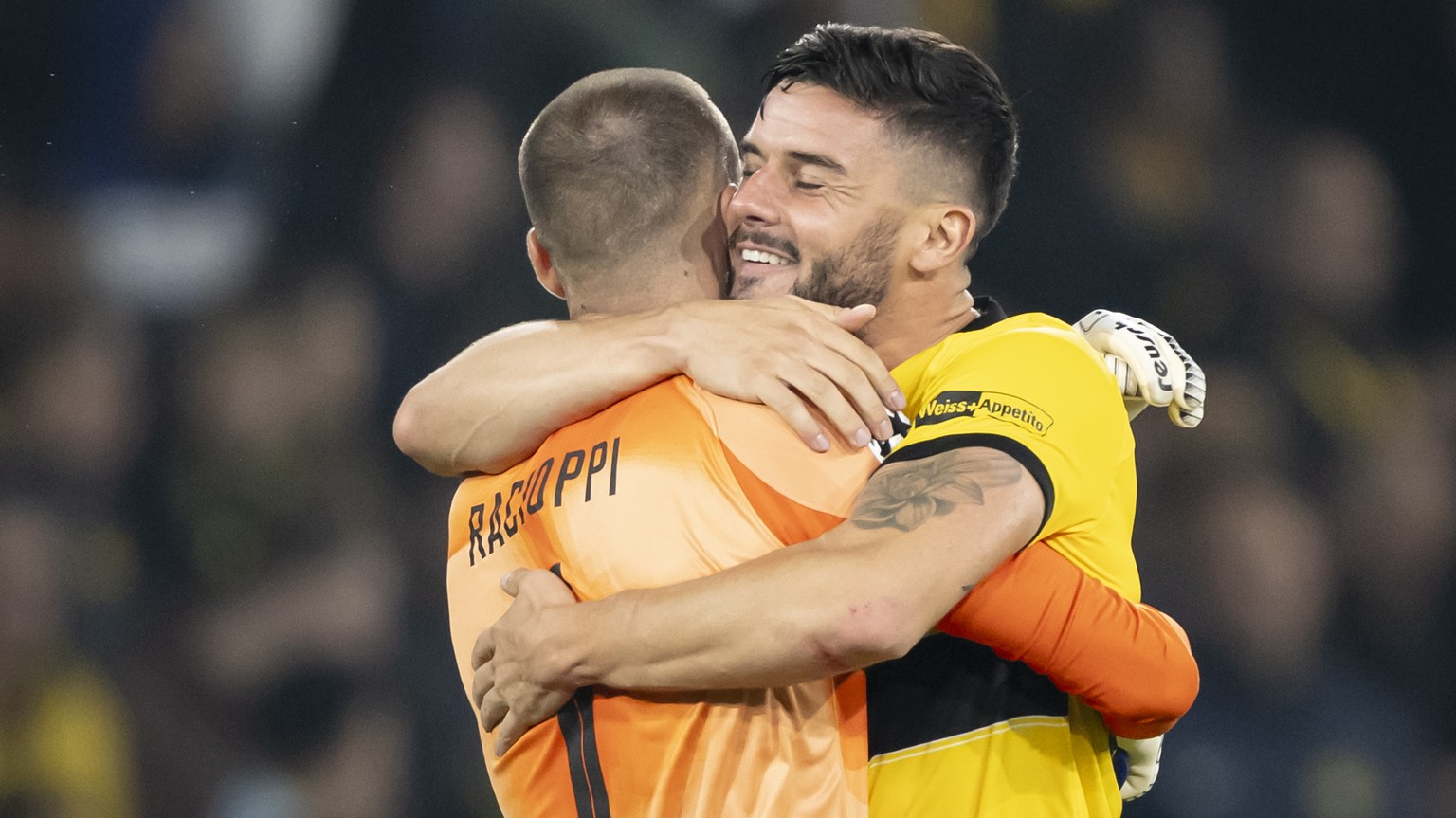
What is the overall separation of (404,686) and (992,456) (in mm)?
1881

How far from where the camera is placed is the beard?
5.34ft

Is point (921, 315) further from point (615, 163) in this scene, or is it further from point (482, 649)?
point (482, 649)

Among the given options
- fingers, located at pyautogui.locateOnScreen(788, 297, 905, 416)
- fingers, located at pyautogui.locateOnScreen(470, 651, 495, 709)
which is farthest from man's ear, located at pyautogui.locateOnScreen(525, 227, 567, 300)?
fingers, located at pyautogui.locateOnScreen(470, 651, 495, 709)

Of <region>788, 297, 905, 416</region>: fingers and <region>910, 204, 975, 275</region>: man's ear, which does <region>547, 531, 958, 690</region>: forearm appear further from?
<region>910, 204, 975, 275</region>: man's ear

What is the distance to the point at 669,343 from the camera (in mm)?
1292

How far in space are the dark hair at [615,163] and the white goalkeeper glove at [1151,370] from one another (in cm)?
58

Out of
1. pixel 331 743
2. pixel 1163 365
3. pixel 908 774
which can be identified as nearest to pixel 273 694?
pixel 331 743

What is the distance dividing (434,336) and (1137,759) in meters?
1.81

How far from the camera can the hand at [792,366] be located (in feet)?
4.09

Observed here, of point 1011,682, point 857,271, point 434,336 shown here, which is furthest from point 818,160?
point 434,336

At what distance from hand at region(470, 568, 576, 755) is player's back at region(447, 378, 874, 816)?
0.02 metres

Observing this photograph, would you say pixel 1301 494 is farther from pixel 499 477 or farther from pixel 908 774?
pixel 499 477

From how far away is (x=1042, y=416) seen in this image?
1.32 m

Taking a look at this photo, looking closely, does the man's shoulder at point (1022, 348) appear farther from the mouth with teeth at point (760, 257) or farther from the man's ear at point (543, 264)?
the man's ear at point (543, 264)
